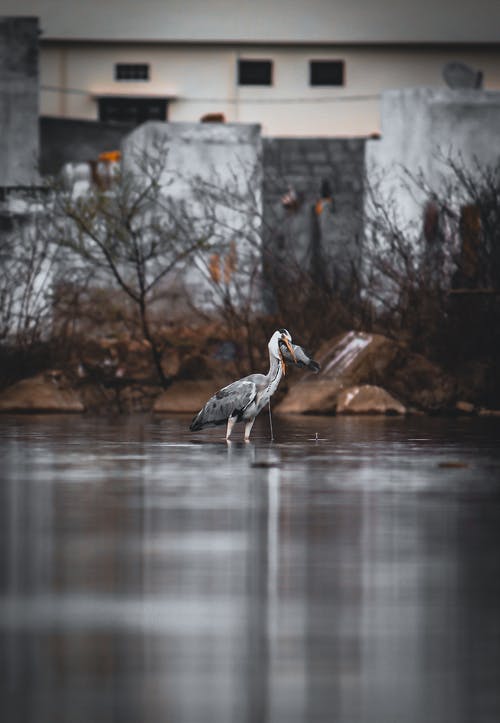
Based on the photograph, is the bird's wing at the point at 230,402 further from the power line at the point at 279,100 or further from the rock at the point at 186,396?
the power line at the point at 279,100

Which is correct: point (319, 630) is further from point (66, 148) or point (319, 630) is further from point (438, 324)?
point (66, 148)

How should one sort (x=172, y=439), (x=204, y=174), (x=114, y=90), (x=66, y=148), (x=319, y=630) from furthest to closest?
(x=114, y=90) → (x=66, y=148) → (x=204, y=174) → (x=172, y=439) → (x=319, y=630)

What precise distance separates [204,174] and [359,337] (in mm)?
12896

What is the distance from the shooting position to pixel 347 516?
10.5 meters

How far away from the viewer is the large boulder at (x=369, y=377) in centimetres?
2508

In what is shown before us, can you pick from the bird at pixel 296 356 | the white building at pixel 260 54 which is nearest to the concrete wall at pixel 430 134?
the bird at pixel 296 356

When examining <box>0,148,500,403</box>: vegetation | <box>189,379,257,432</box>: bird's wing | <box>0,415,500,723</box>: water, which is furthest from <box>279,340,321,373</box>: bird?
<box>0,148,500,403</box>: vegetation

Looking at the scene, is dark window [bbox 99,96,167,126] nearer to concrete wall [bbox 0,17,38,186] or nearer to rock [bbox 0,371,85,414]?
concrete wall [bbox 0,17,38,186]

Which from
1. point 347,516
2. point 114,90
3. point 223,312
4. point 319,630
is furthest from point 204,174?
point 319,630

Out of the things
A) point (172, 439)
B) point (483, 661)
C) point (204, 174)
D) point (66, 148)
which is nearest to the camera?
point (483, 661)

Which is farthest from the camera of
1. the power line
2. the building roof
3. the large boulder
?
the power line

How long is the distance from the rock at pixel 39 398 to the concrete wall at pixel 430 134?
10.7 metres

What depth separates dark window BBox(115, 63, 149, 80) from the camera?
2173 inches

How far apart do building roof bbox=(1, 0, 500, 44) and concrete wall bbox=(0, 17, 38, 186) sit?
14960 mm
